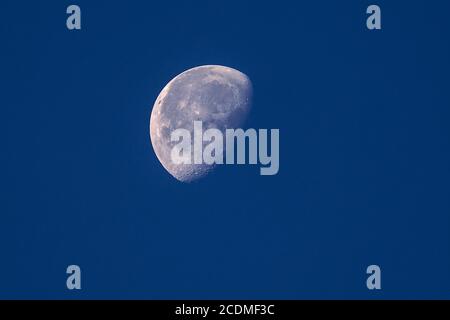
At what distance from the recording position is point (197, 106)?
20734 mm

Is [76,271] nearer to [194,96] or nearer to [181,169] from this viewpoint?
[181,169]

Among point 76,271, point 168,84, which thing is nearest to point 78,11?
point 168,84

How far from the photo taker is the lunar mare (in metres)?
20.7

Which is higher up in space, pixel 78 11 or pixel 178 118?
pixel 78 11

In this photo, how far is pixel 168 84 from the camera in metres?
22.5

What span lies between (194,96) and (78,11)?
3880mm

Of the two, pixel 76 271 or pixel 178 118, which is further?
pixel 178 118

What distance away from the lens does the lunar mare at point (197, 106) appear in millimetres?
20734

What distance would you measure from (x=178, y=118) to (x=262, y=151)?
2551mm

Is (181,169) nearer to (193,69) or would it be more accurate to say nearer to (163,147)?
(163,147)
